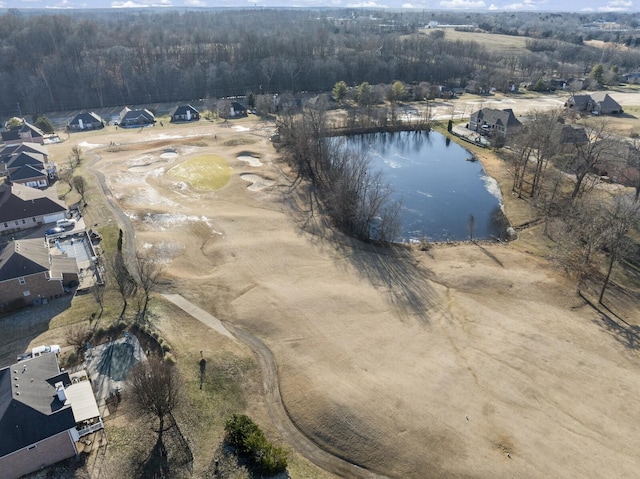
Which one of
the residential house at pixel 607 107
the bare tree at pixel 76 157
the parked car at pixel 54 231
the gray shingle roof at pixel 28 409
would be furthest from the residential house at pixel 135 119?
the residential house at pixel 607 107

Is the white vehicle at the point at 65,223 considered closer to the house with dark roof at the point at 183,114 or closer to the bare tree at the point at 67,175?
the bare tree at the point at 67,175

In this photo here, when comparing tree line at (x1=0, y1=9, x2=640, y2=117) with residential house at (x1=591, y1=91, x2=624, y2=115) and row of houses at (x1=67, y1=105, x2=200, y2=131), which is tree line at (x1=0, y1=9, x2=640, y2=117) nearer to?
row of houses at (x1=67, y1=105, x2=200, y2=131)

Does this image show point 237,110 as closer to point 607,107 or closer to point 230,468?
point 607,107

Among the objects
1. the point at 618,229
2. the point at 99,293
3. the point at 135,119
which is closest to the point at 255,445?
the point at 99,293

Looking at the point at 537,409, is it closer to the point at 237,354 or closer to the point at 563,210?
the point at 237,354

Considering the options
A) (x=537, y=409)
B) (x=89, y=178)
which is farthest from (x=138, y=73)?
(x=537, y=409)

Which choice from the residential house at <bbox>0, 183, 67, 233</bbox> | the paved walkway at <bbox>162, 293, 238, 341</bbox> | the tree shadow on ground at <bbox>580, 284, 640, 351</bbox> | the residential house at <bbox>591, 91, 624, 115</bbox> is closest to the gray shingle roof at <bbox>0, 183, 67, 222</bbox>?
the residential house at <bbox>0, 183, 67, 233</bbox>

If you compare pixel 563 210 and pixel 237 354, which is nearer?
pixel 237 354
